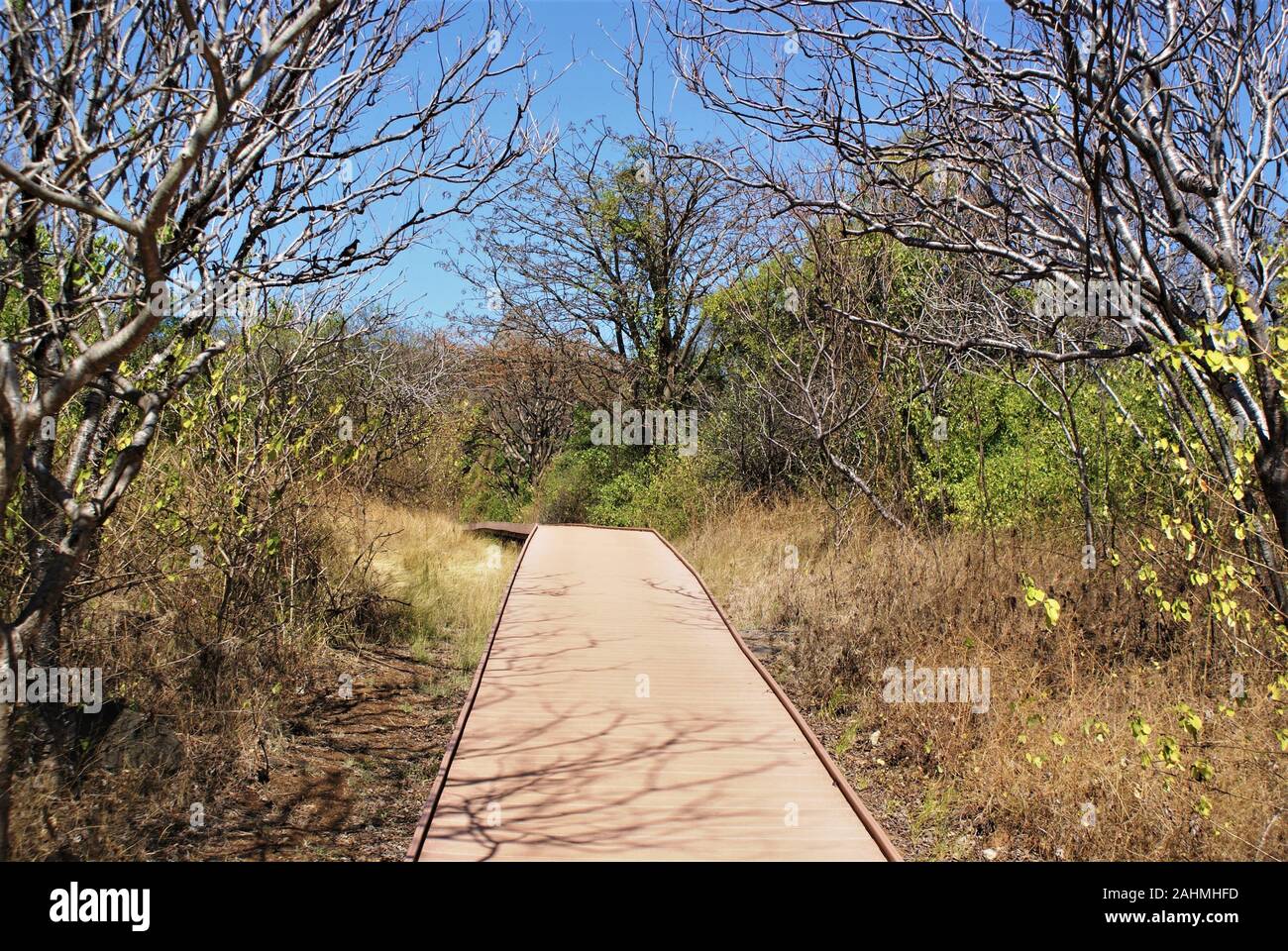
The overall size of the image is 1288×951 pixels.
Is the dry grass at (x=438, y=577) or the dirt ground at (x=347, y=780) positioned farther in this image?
the dry grass at (x=438, y=577)

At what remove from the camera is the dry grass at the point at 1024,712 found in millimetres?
4625

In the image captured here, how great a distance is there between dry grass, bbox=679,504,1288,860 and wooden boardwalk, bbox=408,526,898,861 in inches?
25.2

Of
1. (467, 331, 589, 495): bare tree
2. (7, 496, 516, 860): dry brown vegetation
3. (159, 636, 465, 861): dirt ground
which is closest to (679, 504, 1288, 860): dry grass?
(159, 636, 465, 861): dirt ground

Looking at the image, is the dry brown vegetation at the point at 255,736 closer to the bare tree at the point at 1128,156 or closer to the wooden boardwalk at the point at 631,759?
the wooden boardwalk at the point at 631,759

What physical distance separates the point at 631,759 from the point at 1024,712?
8.08 ft

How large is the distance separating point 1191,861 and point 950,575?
154 inches

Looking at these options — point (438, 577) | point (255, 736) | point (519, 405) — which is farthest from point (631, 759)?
point (519, 405)

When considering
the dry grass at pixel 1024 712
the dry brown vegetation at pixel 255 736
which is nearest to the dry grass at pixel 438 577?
the dry brown vegetation at pixel 255 736

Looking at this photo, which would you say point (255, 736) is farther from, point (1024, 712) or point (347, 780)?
point (1024, 712)

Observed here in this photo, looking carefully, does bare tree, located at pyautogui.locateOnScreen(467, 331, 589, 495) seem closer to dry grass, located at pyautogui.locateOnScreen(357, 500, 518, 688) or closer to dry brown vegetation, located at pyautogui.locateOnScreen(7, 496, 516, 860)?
dry grass, located at pyautogui.locateOnScreen(357, 500, 518, 688)

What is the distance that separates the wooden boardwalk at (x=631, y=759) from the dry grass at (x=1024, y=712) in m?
0.64

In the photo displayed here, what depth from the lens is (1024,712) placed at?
19.3ft
